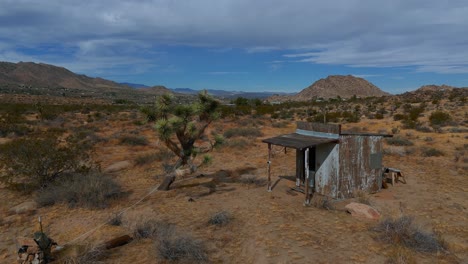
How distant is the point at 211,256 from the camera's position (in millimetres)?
6648

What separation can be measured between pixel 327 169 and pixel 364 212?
1.97 m

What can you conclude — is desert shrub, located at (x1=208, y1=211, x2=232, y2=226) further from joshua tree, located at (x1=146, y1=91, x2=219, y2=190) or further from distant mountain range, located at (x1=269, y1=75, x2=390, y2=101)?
distant mountain range, located at (x1=269, y1=75, x2=390, y2=101)

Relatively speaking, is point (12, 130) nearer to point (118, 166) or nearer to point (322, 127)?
point (118, 166)

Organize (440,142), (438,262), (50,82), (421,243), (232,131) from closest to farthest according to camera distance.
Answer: (438,262) → (421,243) → (440,142) → (232,131) → (50,82)

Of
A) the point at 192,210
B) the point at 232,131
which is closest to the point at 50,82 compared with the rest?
the point at 232,131

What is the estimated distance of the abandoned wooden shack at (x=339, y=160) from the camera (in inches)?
391

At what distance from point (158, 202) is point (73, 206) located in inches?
96.9

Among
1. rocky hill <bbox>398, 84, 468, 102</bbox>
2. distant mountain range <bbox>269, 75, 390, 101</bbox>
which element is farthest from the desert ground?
distant mountain range <bbox>269, 75, 390, 101</bbox>

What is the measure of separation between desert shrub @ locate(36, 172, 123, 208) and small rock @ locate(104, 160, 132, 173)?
3785mm

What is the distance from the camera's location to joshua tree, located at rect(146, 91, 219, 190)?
390 inches

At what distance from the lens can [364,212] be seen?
8.60 metres

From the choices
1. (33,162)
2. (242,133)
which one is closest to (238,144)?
(242,133)

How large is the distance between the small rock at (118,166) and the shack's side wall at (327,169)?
29.2 feet

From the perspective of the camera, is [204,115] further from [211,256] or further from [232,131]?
[232,131]
